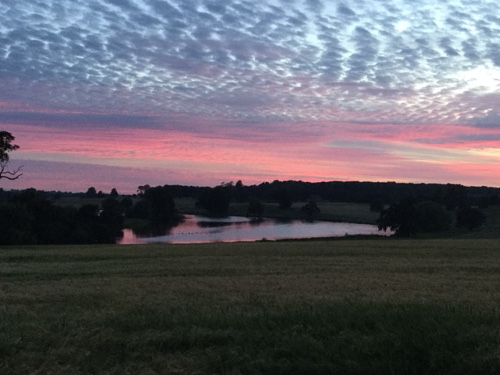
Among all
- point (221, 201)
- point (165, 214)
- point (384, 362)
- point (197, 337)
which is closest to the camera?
point (384, 362)

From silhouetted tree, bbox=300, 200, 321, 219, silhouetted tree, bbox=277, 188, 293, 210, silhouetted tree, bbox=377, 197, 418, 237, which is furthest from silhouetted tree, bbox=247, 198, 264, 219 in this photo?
silhouetted tree, bbox=377, 197, 418, 237

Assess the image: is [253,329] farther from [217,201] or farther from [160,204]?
[217,201]

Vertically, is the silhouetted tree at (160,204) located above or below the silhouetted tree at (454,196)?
A: below

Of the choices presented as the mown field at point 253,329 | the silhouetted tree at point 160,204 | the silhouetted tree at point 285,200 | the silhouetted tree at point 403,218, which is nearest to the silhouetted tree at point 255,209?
the silhouetted tree at point 285,200

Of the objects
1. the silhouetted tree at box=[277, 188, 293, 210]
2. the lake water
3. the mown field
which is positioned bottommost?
the lake water

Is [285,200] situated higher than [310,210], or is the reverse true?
[285,200]

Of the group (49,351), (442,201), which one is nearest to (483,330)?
(49,351)

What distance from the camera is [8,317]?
817 cm

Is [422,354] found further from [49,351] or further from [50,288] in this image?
[50,288]

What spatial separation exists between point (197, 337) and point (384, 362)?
92.9 inches

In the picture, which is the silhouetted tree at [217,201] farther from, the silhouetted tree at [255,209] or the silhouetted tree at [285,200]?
the silhouetted tree at [285,200]

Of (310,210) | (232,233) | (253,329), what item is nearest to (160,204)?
(310,210)

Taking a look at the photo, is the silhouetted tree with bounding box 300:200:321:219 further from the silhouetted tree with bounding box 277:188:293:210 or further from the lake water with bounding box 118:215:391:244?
the lake water with bounding box 118:215:391:244

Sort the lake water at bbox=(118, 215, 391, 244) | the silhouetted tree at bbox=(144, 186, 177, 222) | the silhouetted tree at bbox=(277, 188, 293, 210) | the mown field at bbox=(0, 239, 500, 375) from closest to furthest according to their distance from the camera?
the mown field at bbox=(0, 239, 500, 375) < the lake water at bbox=(118, 215, 391, 244) < the silhouetted tree at bbox=(144, 186, 177, 222) < the silhouetted tree at bbox=(277, 188, 293, 210)
